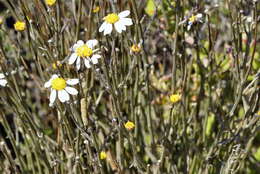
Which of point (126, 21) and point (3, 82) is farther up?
point (126, 21)

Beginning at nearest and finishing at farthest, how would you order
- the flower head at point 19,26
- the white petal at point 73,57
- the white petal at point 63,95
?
the white petal at point 63,95, the white petal at point 73,57, the flower head at point 19,26

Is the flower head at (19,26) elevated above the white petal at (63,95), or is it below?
above

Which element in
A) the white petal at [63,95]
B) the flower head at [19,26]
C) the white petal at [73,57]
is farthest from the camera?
the flower head at [19,26]

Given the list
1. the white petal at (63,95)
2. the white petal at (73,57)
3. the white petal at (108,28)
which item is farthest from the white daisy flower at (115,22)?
the white petal at (63,95)

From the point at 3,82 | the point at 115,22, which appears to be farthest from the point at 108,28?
the point at 3,82

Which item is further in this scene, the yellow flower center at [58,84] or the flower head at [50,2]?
the flower head at [50,2]

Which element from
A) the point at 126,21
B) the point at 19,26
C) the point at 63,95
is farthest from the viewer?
the point at 19,26

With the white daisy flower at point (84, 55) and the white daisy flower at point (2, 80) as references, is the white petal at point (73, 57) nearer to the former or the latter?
the white daisy flower at point (84, 55)

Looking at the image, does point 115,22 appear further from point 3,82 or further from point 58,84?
point 3,82

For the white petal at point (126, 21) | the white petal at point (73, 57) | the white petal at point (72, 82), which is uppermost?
the white petal at point (126, 21)
